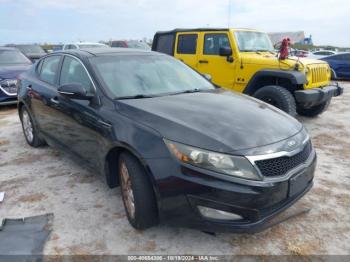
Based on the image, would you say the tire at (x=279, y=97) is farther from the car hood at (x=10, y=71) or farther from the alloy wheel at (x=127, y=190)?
the car hood at (x=10, y=71)

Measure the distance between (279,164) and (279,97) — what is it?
3.47 m

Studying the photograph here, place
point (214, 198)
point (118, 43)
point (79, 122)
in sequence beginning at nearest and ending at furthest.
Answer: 1. point (214, 198)
2. point (79, 122)
3. point (118, 43)

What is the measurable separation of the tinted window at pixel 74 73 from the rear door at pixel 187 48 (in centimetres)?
371

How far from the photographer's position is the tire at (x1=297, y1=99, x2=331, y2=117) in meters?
7.12

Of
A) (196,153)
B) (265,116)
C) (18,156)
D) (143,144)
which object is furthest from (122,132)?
(18,156)

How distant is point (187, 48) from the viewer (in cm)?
761

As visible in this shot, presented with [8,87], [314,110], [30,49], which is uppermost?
[30,49]

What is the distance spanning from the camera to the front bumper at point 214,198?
7.94ft

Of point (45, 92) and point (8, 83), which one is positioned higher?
point (45, 92)

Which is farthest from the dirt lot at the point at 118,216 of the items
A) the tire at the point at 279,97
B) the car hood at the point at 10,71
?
the car hood at the point at 10,71

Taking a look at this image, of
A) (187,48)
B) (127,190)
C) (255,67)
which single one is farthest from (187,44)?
(127,190)

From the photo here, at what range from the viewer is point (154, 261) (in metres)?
2.66

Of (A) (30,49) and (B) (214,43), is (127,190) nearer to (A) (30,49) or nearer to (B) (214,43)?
(B) (214,43)

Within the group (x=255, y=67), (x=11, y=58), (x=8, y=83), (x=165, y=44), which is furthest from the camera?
(x=11, y=58)
